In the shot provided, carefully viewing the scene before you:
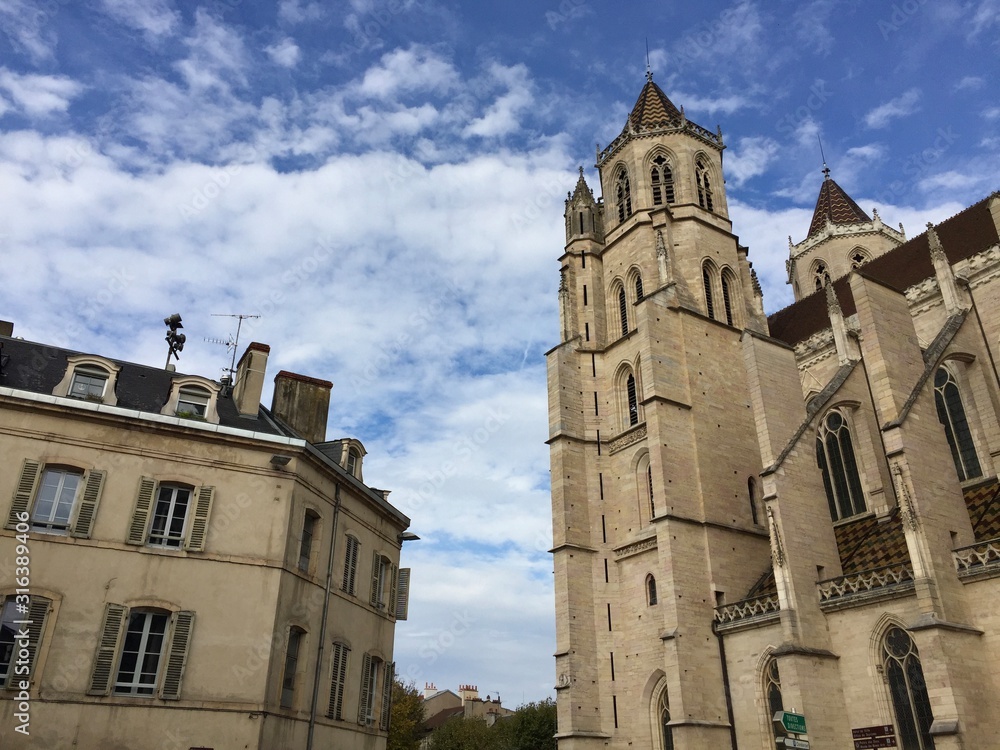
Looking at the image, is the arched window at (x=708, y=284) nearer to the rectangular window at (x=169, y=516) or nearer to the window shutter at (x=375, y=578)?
the window shutter at (x=375, y=578)

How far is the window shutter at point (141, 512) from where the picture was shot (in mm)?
12859

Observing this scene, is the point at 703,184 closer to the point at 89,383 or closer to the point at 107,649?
the point at 89,383

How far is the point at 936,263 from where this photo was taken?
21.3m

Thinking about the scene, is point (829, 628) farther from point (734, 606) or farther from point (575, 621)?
point (575, 621)

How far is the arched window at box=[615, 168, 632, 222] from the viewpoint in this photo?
3008cm

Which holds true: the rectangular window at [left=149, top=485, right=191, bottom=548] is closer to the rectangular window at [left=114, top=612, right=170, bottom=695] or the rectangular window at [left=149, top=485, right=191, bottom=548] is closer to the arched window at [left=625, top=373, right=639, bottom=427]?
the rectangular window at [left=114, top=612, right=170, bottom=695]

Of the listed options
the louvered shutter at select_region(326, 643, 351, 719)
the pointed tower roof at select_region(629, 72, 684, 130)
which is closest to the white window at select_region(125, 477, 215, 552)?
the louvered shutter at select_region(326, 643, 351, 719)

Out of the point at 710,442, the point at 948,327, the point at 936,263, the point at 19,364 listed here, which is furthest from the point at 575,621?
the point at 19,364

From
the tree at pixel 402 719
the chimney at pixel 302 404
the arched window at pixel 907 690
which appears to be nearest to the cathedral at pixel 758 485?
the arched window at pixel 907 690

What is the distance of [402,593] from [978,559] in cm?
1230

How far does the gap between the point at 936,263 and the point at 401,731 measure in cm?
2927

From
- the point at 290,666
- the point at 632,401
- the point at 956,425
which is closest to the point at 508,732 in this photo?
the point at 632,401

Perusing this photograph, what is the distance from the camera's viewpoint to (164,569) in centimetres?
1284

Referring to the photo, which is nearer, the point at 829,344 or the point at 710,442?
the point at 710,442
